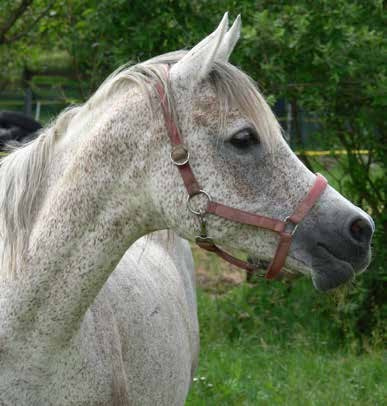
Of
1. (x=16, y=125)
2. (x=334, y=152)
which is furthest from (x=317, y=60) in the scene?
(x=16, y=125)

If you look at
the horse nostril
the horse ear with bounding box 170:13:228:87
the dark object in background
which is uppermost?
the horse ear with bounding box 170:13:228:87

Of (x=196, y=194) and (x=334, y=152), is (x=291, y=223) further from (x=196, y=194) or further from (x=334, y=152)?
(x=334, y=152)

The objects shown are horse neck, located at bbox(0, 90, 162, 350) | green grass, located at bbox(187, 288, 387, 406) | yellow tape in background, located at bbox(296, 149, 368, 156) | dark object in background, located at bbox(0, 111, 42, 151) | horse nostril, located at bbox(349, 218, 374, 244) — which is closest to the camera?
horse nostril, located at bbox(349, 218, 374, 244)

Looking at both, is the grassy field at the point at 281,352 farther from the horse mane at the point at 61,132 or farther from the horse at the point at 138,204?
the horse mane at the point at 61,132

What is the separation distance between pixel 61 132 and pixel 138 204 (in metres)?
0.44

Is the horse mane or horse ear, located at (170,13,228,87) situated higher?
horse ear, located at (170,13,228,87)

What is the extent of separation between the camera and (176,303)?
395 cm

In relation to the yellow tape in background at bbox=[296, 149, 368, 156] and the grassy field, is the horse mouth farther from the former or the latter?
the yellow tape in background at bbox=[296, 149, 368, 156]

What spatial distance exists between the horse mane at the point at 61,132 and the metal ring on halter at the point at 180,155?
4.6 inches

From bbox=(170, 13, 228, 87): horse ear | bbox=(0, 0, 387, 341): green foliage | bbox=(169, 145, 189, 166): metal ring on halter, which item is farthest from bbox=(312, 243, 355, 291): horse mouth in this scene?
bbox=(0, 0, 387, 341): green foliage

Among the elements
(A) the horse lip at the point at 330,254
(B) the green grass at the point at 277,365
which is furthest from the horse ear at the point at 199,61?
(B) the green grass at the point at 277,365

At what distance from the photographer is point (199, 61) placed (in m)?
2.66

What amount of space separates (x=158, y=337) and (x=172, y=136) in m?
1.10

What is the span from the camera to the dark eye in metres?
2.64
